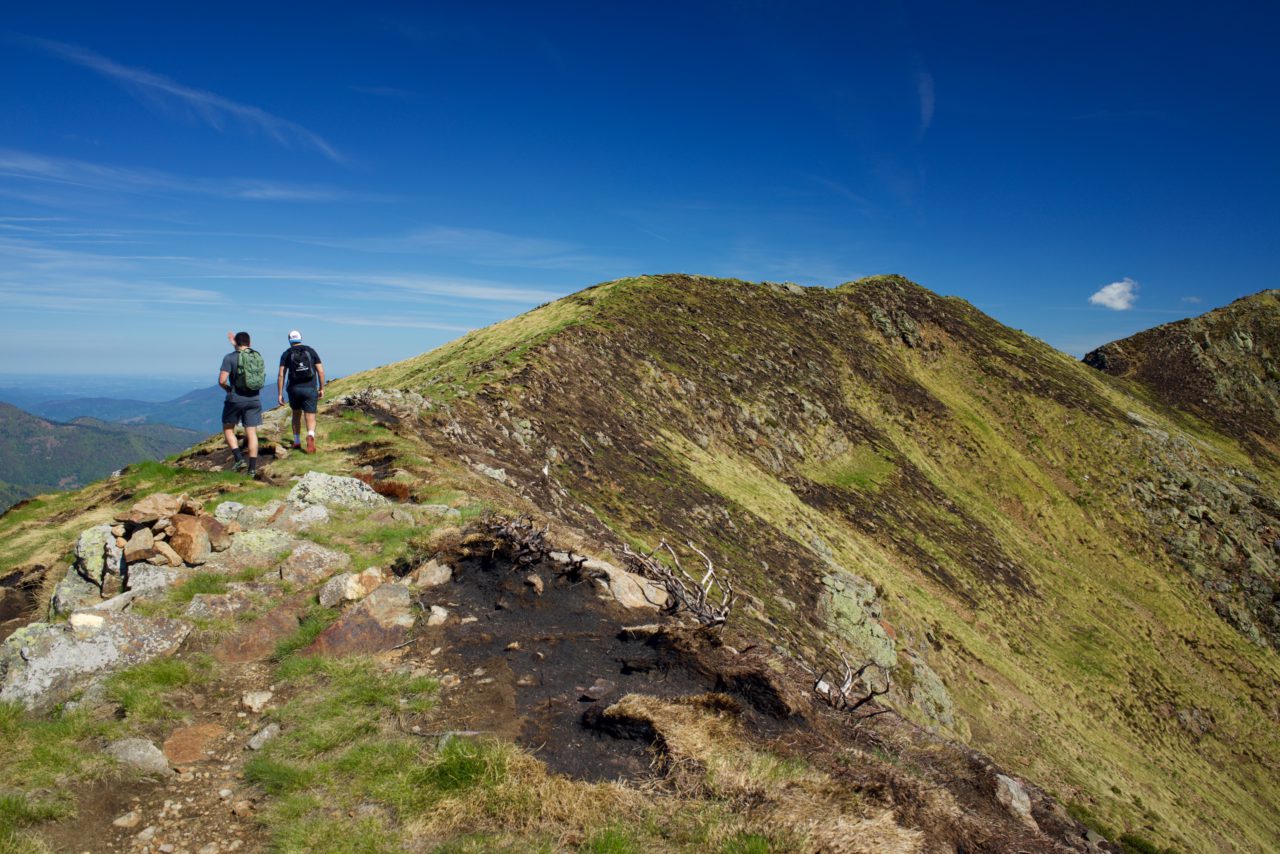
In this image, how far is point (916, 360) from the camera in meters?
73.0

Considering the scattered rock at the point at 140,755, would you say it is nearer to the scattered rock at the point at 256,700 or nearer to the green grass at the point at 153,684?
the green grass at the point at 153,684

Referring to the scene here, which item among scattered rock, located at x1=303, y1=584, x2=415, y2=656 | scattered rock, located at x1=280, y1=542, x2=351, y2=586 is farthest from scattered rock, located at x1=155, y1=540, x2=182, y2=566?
scattered rock, located at x1=303, y1=584, x2=415, y2=656

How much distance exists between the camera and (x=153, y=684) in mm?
8117

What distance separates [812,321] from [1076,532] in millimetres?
33925

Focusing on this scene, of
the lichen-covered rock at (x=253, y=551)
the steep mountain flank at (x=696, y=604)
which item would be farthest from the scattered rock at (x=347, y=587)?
the lichen-covered rock at (x=253, y=551)

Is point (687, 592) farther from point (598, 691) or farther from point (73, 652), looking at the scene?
point (73, 652)

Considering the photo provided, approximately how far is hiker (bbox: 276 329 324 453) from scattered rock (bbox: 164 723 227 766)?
11.3 meters

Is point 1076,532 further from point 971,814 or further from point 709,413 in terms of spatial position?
point 971,814

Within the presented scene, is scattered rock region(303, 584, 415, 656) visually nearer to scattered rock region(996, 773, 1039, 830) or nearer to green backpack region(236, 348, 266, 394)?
green backpack region(236, 348, 266, 394)

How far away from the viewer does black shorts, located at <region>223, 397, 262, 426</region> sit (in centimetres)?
1575

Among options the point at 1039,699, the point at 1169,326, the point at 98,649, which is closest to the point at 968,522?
Result: the point at 1039,699

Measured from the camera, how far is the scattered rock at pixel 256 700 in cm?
812

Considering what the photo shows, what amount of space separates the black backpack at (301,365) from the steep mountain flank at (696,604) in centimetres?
248

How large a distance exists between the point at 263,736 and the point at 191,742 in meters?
0.81
